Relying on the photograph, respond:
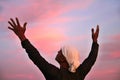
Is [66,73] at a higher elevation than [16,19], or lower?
lower

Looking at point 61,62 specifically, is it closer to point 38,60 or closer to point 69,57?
point 69,57

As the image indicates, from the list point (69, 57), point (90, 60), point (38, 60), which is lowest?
point (90, 60)

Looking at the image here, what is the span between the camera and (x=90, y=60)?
13.7 metres

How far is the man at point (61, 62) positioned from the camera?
41.9ft

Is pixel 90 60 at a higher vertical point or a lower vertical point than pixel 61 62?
lower

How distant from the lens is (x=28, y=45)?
12.8m

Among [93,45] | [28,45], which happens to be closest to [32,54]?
[28,45]

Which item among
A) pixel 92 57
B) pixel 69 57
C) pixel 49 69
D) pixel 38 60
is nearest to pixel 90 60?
pixel 92 57

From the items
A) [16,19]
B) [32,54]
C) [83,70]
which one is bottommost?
[83,70]

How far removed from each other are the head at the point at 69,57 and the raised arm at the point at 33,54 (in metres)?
0.46

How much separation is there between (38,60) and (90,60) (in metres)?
1.59

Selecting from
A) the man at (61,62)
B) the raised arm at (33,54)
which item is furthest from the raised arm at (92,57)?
→ the raised arm at (33,54)

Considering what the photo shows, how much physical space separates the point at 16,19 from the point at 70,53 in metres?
1.60

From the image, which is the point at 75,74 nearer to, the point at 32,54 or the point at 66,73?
the point at 66,73
